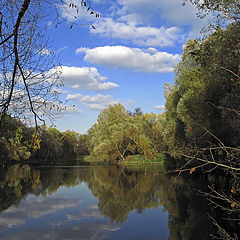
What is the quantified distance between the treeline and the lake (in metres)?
2.80

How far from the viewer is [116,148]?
1820 inches

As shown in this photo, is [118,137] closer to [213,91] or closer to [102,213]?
[213,91]

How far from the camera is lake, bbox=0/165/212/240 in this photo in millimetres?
Result: 10516

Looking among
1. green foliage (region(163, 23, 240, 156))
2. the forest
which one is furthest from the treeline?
green foliage (region(163, 23, 240, 156))

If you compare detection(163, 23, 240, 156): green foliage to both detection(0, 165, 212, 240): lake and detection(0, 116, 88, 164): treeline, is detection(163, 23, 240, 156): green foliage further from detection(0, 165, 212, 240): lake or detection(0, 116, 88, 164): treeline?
detection(0, 116, 88, 164): treeline

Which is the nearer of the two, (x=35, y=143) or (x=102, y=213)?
(x=35, y=143)

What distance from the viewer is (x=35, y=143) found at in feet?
11.9

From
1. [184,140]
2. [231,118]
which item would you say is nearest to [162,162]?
[184,140]

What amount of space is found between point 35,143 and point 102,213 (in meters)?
11.2

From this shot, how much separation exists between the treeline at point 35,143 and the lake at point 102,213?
2.80 metres

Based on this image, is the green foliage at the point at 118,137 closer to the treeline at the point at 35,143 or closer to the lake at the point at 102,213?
the treeline at the point at 35,143

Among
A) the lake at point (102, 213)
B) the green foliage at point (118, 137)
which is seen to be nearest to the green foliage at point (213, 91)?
the lake at point (102, 213)

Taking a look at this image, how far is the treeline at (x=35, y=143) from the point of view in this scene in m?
3.81

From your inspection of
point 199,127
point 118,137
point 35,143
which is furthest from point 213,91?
point 118,137
